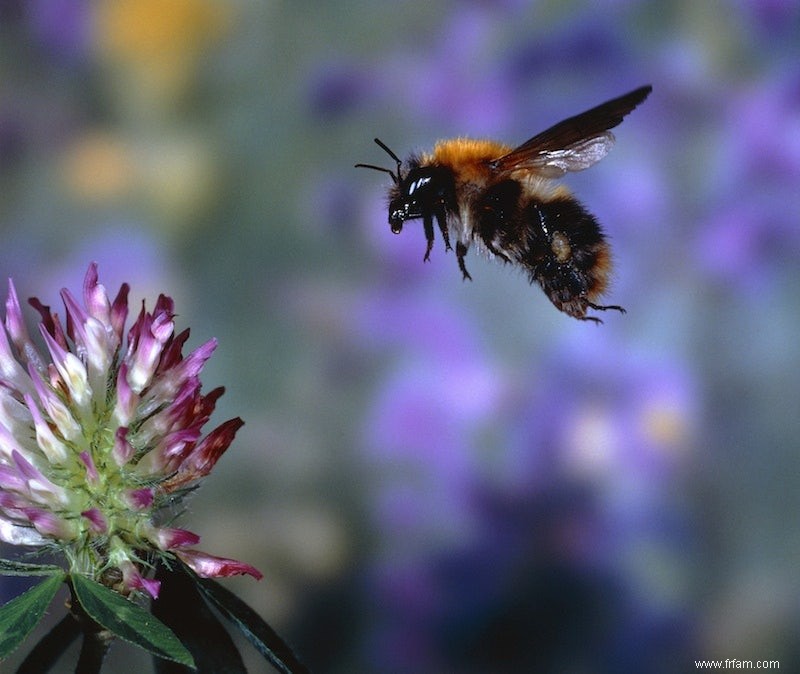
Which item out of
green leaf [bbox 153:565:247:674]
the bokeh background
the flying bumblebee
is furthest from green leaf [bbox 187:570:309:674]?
the bokeh background

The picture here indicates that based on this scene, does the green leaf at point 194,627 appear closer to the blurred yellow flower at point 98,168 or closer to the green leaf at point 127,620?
Result: the green leaf at point 127,620

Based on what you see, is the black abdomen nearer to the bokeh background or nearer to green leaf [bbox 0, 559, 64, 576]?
green leaf [bbox 0, 559, 64, 576]

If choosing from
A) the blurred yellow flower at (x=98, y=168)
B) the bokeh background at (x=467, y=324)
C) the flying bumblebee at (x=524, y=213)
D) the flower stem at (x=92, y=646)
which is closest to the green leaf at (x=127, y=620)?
the flower stem at (x=92, y=646)

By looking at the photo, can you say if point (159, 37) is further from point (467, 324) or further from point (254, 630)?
point (254, 630)

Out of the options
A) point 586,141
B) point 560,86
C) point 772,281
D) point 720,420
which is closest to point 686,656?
point 720,420

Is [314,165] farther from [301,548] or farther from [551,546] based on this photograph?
[551,546]

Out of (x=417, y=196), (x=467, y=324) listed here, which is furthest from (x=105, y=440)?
(x=467, y=324)
